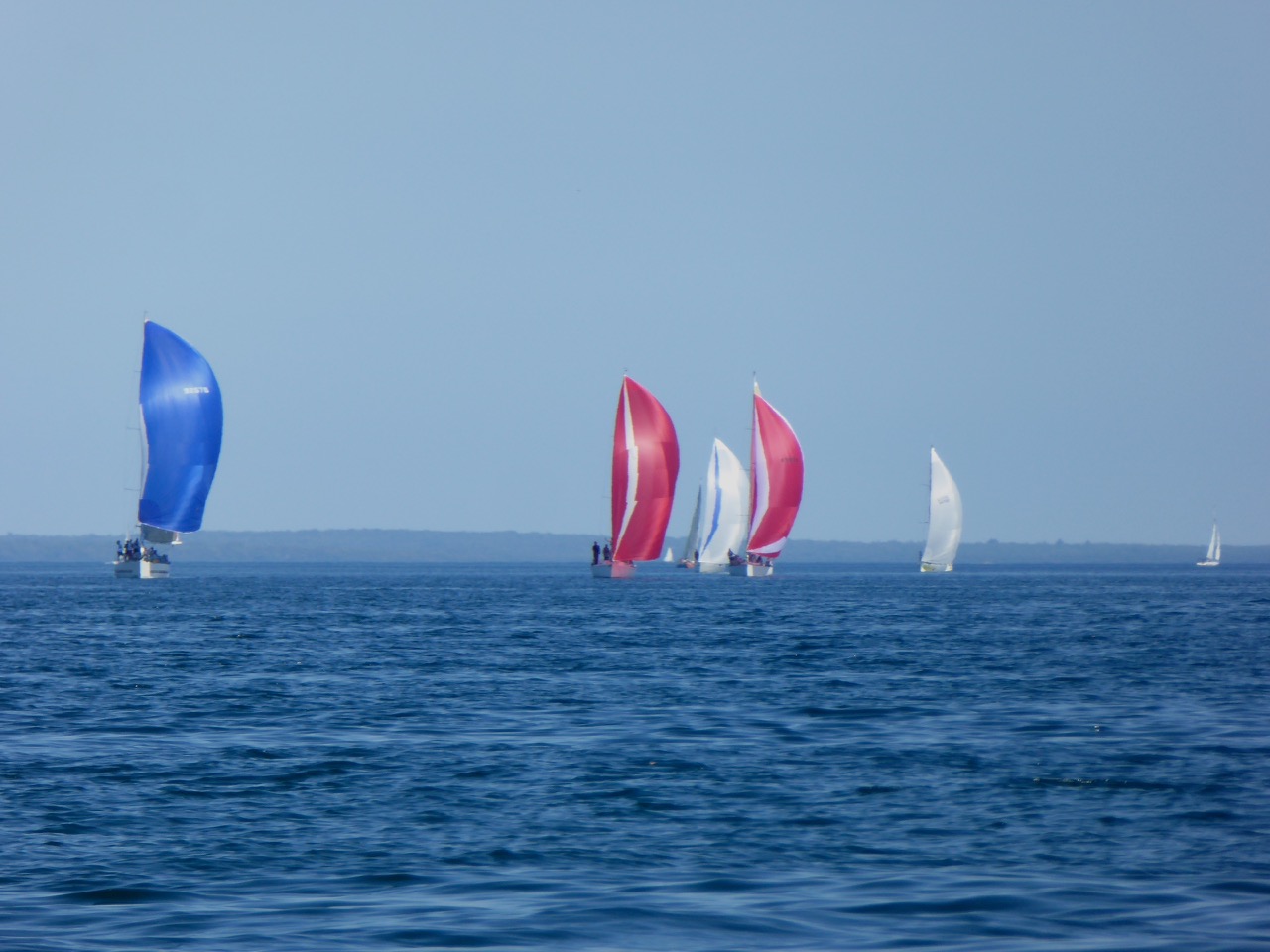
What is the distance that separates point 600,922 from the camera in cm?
1130

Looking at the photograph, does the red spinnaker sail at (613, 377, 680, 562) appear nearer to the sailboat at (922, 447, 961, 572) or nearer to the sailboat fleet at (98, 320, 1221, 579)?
the sailboat fleet at (98, 320, 1221, 579)

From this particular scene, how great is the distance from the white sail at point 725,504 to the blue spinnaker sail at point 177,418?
2835 centimetres

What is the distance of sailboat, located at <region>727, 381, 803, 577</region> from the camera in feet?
302

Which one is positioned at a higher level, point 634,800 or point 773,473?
point 773,473

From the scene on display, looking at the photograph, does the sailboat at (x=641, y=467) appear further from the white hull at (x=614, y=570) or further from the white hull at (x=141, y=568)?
the white hull at (x=141, y=568)

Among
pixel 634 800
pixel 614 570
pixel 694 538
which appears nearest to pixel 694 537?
pixel 694 538

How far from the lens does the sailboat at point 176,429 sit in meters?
81.4

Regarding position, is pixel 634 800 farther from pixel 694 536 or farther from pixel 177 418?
pixel 694 536

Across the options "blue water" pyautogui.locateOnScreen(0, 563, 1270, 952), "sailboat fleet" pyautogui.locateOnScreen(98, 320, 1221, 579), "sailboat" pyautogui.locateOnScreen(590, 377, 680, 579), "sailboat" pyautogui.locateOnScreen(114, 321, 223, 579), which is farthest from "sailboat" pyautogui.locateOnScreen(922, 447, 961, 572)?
"blue water" pyautogui.locateOnScreen(0, 563, 1270, 952)

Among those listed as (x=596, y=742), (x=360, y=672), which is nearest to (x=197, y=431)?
(x=360, y=672)

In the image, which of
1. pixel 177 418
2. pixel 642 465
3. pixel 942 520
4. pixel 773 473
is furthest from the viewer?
pixel 942 520

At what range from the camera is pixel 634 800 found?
1652cm

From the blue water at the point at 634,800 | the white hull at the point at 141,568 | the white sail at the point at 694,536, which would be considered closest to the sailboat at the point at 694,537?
the white sail at the point at 694,536

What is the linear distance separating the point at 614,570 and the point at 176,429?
25.3 metres
